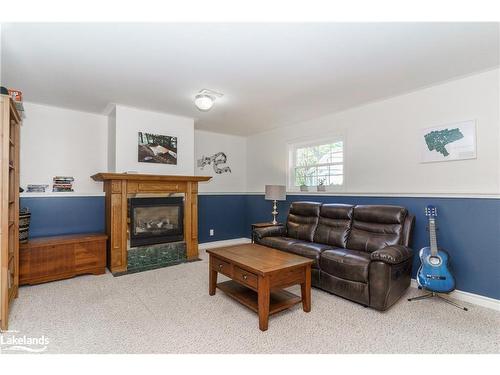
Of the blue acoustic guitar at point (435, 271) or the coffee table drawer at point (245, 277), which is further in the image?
the blue acoustic guitar at point (435, 271)

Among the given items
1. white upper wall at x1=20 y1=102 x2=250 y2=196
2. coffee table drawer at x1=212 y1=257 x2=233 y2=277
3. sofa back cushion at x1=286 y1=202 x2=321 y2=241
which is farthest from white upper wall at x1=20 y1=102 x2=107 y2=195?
sofa back cushion at x1=286 y1=202 x2=321 y2=241

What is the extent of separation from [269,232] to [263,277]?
65.4 inches

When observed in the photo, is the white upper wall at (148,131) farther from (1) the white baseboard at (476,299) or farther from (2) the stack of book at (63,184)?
(1) the white baseboard at (476,299)

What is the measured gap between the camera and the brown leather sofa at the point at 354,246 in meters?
2.57

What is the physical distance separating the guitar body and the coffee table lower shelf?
4.44 feet

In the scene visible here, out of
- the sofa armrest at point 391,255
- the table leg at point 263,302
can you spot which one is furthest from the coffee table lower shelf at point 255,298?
the sofa armrest at point 391,255

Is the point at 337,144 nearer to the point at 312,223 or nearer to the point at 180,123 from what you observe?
the point at 312,223

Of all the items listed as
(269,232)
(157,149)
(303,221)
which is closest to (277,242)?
(269,232)

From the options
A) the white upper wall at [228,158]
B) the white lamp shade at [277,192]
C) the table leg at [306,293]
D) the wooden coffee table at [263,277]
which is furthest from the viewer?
the white upper wall at [228,158]

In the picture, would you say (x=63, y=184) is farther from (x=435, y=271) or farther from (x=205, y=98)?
(x=435, y=271)

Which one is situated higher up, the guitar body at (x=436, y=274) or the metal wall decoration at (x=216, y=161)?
the metal wall decoration at (x=216, y=161)

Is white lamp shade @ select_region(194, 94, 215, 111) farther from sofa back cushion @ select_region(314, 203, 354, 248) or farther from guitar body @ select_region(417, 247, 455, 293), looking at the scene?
guitar body @ select_region(417, 247, 455, 293)

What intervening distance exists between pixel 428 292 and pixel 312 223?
1.56 m

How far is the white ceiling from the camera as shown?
208cm
